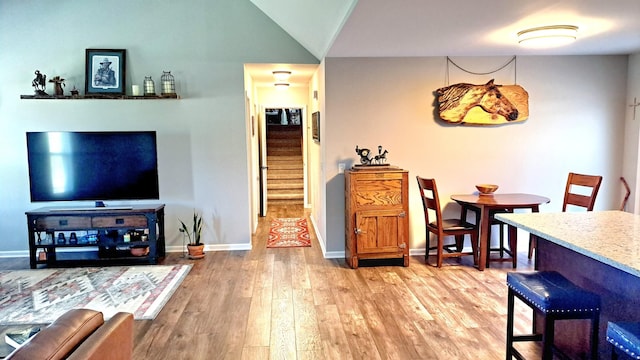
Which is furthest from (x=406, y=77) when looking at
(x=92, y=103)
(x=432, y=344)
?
(x=92, y=103)

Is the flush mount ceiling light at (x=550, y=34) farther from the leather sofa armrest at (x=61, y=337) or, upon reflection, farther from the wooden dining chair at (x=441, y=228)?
the leather sofa armrest at (x=61, y=337)

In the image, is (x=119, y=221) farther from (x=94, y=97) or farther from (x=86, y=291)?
(x=94, y=97)

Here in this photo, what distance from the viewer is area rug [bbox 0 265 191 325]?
345cm

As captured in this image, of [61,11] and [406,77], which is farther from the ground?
[61,11]

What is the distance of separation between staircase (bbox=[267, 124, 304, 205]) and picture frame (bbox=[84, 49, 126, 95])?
15.0 feet

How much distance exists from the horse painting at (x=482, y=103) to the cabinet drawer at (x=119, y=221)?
11.7 feet

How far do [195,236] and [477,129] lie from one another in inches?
142

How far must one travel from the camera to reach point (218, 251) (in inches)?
206

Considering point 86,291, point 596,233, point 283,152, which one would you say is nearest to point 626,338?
point 596,233

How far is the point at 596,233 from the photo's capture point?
2.22 meters

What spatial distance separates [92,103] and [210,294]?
2.80 metres

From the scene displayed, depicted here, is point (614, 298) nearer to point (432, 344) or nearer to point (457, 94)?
point (432, 344)

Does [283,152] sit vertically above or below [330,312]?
above

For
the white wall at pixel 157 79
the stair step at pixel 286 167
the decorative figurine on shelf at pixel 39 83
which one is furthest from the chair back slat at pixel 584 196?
the stair step at pixel 286 167
